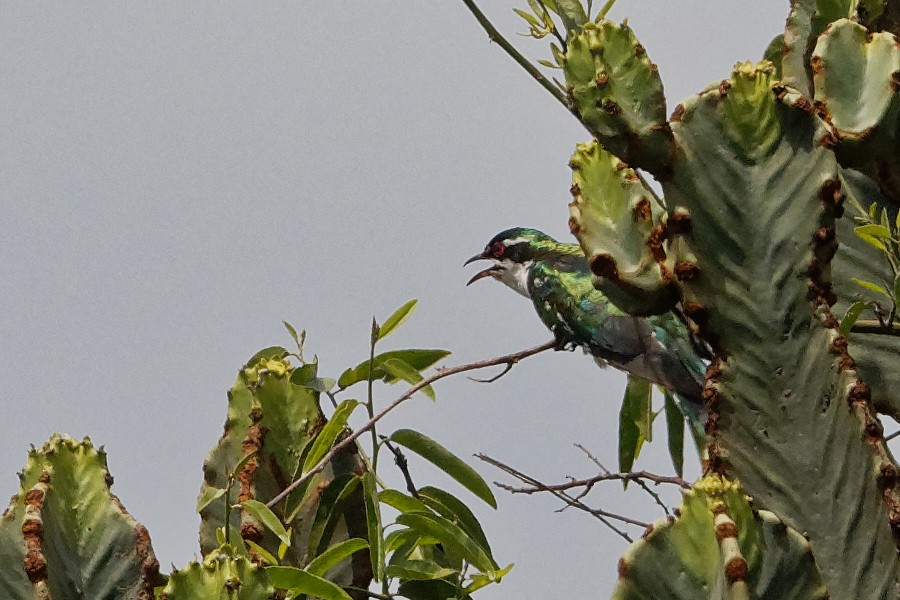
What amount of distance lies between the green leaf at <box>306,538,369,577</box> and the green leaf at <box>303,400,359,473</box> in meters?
0.19

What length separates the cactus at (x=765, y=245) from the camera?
100 inches

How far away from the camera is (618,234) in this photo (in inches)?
111

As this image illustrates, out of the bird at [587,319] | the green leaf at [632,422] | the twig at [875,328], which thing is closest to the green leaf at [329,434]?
the twig at [875,328]

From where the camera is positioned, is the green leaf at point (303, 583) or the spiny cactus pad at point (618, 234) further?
the spiny cactus pad at point (618, 234)

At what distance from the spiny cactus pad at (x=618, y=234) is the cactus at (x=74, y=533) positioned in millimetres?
939

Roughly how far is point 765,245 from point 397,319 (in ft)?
3.10

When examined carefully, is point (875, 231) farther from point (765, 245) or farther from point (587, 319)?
point (587, 319)

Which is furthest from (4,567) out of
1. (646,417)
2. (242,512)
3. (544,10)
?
(646,417)

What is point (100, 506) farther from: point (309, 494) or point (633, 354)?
point (633, 354)

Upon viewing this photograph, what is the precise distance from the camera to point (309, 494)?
10.3ft

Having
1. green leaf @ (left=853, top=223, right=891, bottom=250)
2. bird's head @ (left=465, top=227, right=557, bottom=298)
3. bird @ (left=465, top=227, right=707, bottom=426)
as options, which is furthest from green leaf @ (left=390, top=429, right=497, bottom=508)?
bird's head @ (left=465, top=227, right=557, bottom=298)

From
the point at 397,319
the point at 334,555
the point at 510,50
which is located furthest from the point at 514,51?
the point at 334,555

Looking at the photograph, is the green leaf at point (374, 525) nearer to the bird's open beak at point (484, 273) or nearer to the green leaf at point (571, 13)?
the green leaf at point (571, 13)

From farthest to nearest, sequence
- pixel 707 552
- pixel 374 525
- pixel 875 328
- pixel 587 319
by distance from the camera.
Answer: pixel 587 319, pixel 875 328, pixel 374 525, pixel 707 552
